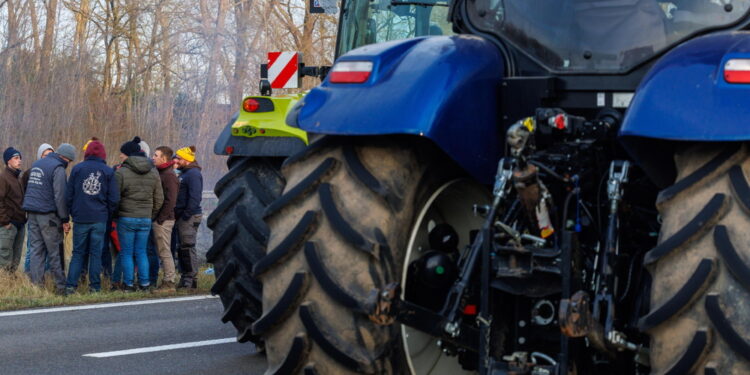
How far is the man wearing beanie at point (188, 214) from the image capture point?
1448cm

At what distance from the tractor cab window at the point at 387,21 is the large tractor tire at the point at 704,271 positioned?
3.68m

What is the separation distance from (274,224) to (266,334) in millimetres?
431

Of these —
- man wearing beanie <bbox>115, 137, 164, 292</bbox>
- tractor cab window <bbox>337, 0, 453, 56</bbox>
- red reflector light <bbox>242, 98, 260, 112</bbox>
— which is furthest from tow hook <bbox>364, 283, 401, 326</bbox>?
man wearing beanie <bbox>115, 137, 164, 292</bbox>

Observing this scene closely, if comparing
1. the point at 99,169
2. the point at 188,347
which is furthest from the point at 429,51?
the point at 99,169

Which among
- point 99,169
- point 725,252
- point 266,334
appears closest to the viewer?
point 725,252

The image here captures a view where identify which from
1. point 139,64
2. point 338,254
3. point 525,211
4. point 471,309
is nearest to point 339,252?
point 338,254

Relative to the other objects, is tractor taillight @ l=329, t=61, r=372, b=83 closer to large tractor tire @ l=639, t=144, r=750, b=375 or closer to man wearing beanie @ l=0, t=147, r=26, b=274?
large tractor tire @ l=639, t=144, r=750, b=375

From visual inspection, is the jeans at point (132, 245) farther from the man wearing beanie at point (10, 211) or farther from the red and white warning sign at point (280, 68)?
the red and white warning sign at point (280, 68)

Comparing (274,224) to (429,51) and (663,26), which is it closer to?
(429,51)

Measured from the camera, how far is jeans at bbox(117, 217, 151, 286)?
14.1 metres

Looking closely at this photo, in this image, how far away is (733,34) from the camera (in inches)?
179

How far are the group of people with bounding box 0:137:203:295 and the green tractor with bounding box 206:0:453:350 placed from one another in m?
5.87

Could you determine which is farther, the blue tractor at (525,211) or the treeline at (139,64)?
the treeline at (139,64)

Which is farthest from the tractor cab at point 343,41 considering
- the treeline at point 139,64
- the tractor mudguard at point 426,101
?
the treeline at point 139,64
